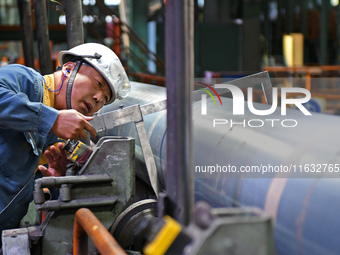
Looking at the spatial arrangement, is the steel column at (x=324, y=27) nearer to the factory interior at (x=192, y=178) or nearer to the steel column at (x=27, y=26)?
the steel column at (x=27, y=26)

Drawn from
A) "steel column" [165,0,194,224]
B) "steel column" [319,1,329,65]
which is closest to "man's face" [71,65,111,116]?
"steel column" [165,0,194,224]

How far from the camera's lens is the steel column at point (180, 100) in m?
1.01

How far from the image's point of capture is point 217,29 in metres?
10.3

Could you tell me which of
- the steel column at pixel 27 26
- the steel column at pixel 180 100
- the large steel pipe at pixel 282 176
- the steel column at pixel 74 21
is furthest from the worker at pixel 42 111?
the steel column at pixel 27 26

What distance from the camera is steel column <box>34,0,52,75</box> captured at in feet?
12.7

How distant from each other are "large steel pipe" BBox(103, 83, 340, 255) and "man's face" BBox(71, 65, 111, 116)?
23.1 inches

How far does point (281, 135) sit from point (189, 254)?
2.65 feet

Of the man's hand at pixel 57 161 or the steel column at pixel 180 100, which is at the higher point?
the steel column at pixel 180 100

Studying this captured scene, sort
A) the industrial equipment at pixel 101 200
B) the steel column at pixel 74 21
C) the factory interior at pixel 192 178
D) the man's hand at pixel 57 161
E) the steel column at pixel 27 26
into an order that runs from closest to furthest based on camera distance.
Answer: the factory interior at pixel 192 178, the industrial equipment at pixel 101 200, the man's hand at pixel 57 161, the steel column at pixel 74 21, the steel column at pixel 27 26

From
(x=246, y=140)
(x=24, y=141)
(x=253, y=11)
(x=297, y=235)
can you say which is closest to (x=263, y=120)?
(x=246, y=140)

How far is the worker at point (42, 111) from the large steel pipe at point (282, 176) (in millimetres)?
561

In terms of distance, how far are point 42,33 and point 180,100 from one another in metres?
3.19

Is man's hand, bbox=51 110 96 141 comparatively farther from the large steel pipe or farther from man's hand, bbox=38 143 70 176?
A: the large steel pipe

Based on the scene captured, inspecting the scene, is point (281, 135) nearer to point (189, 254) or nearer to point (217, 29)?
point (189, 254)
